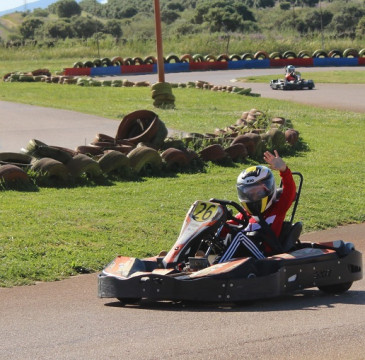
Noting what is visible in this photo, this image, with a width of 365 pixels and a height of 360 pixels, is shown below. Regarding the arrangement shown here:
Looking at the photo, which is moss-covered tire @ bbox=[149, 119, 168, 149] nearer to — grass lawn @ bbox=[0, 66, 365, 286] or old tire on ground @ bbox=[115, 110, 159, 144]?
old tire on ground @ bbox=[115, 110, 159, 144]

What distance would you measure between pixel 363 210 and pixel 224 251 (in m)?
4.23

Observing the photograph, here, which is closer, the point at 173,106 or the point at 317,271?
the point at 317,271

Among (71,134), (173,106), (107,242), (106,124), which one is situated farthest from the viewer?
(173,106)

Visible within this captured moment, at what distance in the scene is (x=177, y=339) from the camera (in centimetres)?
484

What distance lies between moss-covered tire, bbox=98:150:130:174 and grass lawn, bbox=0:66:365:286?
20 cm

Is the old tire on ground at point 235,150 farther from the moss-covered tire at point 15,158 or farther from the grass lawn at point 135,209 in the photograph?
the moss-covered tire at point 15,158

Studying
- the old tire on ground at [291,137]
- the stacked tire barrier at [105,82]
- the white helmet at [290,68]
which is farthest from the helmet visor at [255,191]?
the white helmet at [290,68]

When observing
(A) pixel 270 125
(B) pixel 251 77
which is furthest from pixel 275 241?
(B) pixel 251 77

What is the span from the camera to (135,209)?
9141mm

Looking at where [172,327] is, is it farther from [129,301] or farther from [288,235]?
[288,235]

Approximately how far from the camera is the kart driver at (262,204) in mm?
6164

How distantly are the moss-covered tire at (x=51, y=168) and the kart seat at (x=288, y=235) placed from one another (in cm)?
423

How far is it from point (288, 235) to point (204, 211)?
68 centimetres

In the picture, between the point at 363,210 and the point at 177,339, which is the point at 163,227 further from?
the point at 177,339
